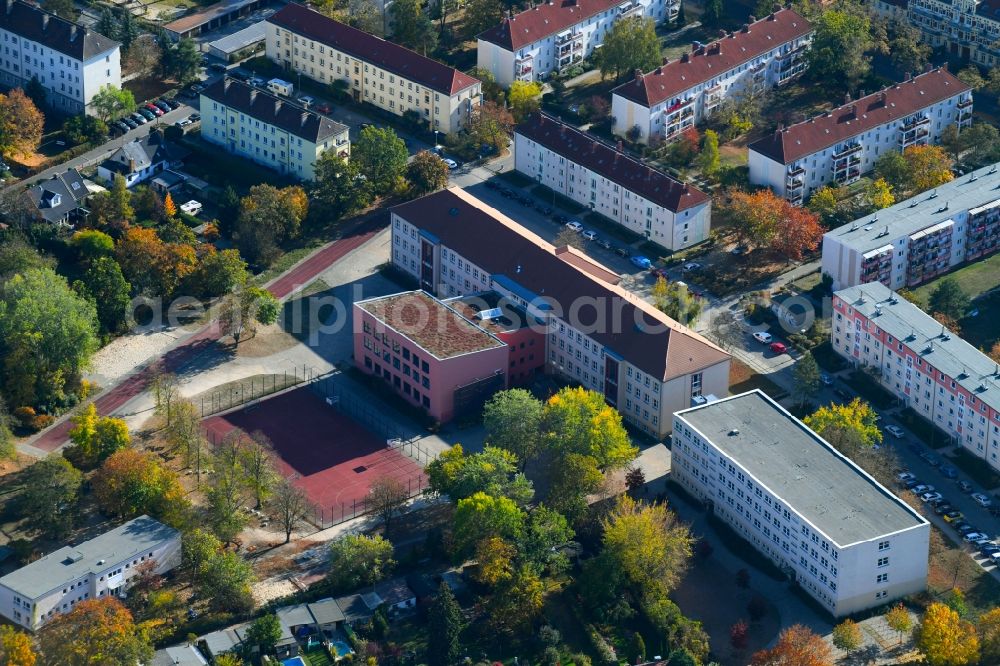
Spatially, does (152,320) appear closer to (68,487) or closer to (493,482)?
(68,487)

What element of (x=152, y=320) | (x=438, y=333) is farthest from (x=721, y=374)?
(x=152, y=320)

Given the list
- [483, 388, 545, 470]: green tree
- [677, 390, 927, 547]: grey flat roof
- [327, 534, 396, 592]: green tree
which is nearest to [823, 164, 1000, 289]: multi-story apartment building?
[677, 390, 927, 547]: grey flat roof

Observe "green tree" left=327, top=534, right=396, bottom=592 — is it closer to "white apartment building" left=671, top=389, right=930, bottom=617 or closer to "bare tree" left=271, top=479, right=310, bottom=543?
"bare tree" left=271, top=479, right=310, bottom=543

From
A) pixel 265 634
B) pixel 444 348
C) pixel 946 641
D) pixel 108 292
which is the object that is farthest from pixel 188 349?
pixel 946 641

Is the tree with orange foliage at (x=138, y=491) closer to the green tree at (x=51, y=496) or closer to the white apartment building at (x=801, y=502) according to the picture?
the green tree at (x=51, y=496)

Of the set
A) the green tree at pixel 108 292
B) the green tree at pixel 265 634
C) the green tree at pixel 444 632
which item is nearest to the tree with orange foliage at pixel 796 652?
the green tree at pixel 444 632
